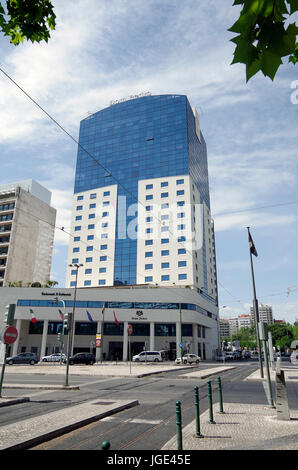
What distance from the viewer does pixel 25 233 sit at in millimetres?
74438

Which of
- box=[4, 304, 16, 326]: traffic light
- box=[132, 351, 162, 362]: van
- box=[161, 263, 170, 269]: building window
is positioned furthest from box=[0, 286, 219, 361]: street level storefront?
box=[4, 304, 16, 326]: traffic light

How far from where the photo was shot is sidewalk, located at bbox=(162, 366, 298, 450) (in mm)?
5871

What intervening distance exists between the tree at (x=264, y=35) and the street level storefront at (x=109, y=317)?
52.2 metres

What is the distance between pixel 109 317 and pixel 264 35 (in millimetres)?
54079

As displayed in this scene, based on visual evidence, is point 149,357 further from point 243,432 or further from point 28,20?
Answer: point 28,20

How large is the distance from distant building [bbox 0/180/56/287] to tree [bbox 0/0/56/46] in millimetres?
65922

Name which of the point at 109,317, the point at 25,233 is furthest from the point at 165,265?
the point at 25,233

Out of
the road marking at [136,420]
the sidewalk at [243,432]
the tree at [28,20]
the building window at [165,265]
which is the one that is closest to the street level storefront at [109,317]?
the building window at [165,265]

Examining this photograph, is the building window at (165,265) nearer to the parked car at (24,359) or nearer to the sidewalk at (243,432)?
the parked car at (24,359)

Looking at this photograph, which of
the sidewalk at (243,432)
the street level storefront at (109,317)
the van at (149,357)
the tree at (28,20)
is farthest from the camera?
the street level storefront at (109,317)

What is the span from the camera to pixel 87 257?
6919 centimetres

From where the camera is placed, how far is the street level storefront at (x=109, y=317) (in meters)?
53.1

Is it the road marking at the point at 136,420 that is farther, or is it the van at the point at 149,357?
the van at the point at 149,357

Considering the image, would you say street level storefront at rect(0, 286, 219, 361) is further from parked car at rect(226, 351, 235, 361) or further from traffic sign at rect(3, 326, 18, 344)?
traffic sign at rect(3, 326, 18, 344)
